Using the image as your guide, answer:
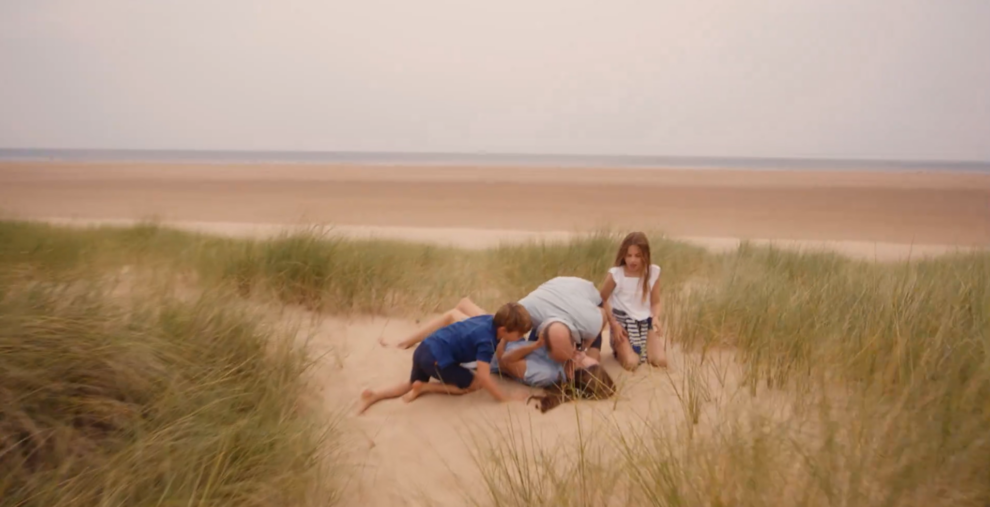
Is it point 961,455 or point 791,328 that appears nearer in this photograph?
point 961,455

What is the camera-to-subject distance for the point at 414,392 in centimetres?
390

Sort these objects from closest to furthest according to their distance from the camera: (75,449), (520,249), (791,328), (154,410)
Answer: (75,449)
(154,410)
(791,328)
(520,249)

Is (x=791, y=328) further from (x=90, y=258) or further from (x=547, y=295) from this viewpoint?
(x=90, y=258)

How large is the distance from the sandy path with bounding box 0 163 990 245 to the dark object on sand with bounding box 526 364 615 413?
7.10 m

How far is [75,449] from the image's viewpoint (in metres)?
2.40

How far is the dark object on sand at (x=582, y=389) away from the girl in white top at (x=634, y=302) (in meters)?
0.57

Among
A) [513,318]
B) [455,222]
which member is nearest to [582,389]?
[513,318]

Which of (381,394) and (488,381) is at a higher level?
(488,381)

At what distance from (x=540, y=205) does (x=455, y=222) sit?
588 cm

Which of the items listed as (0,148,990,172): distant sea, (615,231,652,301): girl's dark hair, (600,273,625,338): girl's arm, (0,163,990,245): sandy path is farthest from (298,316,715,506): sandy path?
(0,148,990,172): distant sea

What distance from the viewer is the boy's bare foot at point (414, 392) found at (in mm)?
3883

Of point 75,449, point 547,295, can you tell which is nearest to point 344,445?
point 75,449

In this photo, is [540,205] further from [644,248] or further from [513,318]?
[513,318]

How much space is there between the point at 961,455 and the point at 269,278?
16.0 feet
